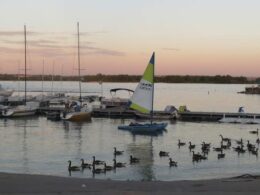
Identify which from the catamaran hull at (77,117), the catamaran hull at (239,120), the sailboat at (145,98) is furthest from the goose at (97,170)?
the catamaran hull at (239,120)

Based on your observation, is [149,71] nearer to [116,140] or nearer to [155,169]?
[116,140]

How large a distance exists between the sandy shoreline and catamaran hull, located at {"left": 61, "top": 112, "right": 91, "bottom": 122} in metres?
47.5

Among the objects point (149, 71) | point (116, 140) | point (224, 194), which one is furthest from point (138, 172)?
point (149, 71)

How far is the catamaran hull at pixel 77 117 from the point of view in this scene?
6222cm

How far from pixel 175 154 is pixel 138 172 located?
319 inches

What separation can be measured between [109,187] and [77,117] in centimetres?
4961

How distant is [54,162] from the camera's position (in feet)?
94.3

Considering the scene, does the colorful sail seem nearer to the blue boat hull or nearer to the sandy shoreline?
the blue boat hull

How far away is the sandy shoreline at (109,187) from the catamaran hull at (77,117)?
47.5 metres

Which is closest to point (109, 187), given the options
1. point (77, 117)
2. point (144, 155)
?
point (144, 155)

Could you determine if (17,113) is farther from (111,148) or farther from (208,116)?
(111,148)

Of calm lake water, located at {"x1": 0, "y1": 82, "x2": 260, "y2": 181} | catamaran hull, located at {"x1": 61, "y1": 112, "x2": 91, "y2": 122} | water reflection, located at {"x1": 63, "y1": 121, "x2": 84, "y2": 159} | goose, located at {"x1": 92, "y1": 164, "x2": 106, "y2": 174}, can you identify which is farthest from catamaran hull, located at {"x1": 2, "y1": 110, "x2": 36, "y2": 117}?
goose, located at {"x1": 92, "y1": 164, "x2": 106, "y2": 174}

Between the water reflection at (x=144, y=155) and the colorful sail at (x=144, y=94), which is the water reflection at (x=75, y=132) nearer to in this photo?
the water reflection at (x=144, y=155)

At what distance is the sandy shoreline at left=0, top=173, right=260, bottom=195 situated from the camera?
12.1 metres
